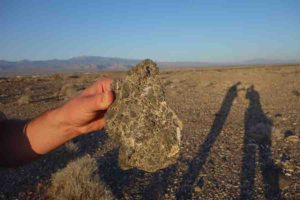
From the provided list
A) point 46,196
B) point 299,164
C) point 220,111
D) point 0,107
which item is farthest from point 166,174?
point 0,107

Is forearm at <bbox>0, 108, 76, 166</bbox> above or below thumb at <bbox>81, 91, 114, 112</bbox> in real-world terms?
below

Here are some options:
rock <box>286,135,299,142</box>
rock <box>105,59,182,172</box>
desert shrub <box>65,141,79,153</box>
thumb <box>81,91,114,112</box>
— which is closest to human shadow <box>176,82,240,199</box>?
rock <box>286,135,299,142</box>

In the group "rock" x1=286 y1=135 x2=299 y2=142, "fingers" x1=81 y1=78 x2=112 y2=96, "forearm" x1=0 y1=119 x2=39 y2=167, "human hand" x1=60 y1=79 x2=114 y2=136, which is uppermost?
"fingers" x1=81 y1=78 x2=112 y2=96

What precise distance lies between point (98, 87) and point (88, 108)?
9.2 inches

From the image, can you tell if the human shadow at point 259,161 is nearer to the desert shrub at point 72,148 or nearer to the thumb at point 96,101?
the desert shrub at point 72,148

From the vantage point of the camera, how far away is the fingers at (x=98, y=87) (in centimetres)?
263

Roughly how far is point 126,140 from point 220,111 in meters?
15.1

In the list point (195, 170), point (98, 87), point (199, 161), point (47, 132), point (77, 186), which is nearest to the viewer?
point (98, 87)

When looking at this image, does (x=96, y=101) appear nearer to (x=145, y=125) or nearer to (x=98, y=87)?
(x=98, y=87)

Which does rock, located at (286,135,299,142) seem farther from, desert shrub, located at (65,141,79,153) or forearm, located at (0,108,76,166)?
forearm, located at (0,108,76,166)

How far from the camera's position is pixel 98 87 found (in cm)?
265

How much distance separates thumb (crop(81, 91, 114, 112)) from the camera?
244 cm

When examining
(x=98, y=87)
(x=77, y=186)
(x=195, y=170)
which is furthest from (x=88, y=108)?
(x=195, y=170)

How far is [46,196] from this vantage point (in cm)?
706
